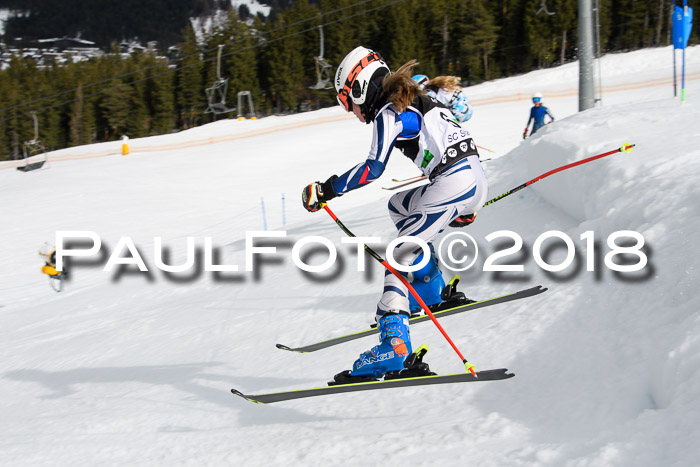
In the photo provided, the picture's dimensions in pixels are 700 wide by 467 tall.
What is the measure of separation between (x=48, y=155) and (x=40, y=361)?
41.8m

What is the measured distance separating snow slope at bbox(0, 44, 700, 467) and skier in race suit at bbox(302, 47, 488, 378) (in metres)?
0.47

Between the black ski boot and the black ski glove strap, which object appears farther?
the black ski glove strap

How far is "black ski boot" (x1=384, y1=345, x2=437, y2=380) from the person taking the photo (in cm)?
335

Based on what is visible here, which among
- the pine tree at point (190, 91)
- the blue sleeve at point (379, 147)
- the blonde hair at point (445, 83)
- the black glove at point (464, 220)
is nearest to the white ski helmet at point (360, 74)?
the blue sleeve at point (379, 147)

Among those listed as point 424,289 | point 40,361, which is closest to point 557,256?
point 424,289

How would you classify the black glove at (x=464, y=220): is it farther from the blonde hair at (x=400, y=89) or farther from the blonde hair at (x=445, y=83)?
the blonde hair at (x=400, y=89)

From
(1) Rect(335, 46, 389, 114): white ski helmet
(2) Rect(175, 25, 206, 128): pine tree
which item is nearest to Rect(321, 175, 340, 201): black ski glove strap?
(1) Rect(335, 46, 389, 114): white ski helmet

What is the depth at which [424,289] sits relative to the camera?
13.6ft

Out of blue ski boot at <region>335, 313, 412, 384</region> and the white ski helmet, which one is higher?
the white ski helmet

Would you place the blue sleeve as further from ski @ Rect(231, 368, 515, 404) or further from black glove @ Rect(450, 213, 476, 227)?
ski @ Rect(231, 368, 515, 404)

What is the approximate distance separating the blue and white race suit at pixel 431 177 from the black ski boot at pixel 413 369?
283mm

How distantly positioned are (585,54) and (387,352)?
790 cm

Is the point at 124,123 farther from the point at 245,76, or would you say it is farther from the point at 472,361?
the point at 472,361

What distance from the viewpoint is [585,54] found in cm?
964
